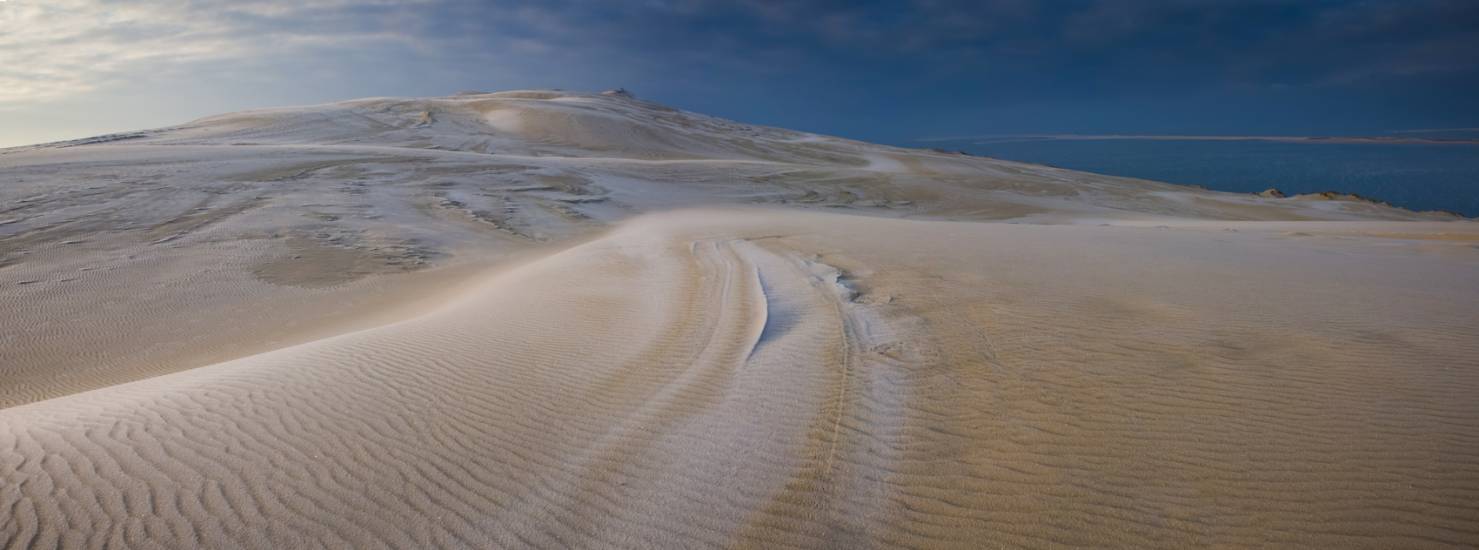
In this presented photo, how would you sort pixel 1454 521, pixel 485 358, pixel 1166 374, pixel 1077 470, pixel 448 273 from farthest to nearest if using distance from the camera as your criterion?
pixel 448 273 < pixel 485 358 < pixel 1166 374 < pixel 1077 470 < pixel 1454 521

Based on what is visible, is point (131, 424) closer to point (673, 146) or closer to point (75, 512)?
point (75, 512)

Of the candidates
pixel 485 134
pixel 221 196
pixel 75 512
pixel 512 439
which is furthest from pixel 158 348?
pixel 485 134

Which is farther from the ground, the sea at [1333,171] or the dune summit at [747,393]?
the sea at [1333,171]

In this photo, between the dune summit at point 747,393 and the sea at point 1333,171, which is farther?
the sea at point 1333,171

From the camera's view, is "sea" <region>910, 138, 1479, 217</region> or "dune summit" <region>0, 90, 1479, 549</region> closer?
"dune summit" <region>0, 90, 1479, 549</region>

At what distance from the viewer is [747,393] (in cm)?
421

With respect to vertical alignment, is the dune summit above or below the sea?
below

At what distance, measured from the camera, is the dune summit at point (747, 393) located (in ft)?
9.35

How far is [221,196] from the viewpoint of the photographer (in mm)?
13977

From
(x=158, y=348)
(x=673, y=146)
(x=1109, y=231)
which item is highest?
(x=673, y=146)

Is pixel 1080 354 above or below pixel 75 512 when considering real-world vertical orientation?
above

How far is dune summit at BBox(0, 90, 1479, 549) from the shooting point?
2.85 meters

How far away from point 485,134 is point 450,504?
101 ft

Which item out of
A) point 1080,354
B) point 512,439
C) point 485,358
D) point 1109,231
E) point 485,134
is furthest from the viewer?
point 485,134
